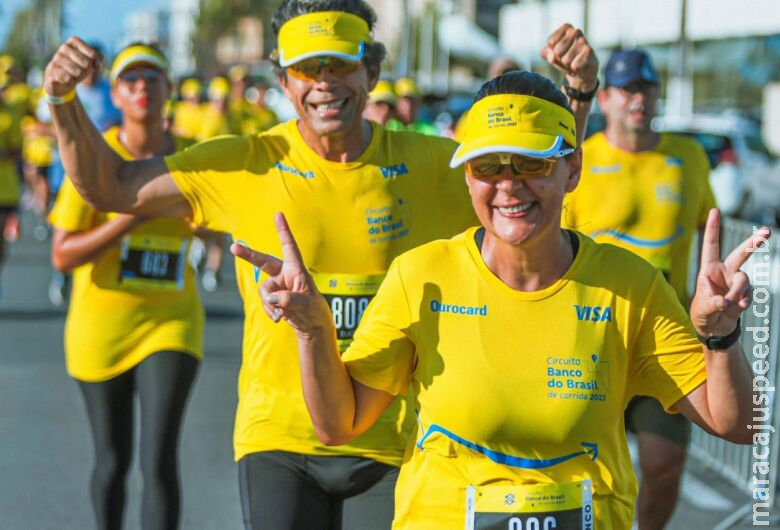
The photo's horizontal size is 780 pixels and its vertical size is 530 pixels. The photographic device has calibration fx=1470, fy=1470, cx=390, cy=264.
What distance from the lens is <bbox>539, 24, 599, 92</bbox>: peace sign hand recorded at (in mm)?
4199

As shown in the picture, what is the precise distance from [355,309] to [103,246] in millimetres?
1766

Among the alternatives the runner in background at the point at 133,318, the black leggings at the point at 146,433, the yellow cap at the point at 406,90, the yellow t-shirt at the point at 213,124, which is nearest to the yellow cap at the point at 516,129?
the runner in background at the point at 133,318

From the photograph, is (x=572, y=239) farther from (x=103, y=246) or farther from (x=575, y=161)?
(x=103, y=246)

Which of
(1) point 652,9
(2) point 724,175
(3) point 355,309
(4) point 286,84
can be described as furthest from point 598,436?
(1) point 652,9

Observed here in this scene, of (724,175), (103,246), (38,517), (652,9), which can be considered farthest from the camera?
(652,9)

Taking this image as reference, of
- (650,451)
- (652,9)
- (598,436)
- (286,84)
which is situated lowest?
(650,451)

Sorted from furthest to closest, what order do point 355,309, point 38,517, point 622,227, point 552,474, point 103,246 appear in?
point 38,517 < point 622,227 < point 103,246 < point 355,309 < point 552,474

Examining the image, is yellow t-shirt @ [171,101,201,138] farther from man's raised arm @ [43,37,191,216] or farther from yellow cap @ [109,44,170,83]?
man's raised arm @ [43,37,191,216]

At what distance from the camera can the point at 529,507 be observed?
10.6 feet

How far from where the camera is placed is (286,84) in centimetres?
453

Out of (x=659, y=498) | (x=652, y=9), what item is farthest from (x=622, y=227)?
(x=652, y=9)

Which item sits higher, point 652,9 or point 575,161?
point 652,9

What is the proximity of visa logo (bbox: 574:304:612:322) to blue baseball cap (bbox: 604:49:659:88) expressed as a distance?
3.32 meters

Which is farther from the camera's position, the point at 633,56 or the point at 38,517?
the point at 38,517
